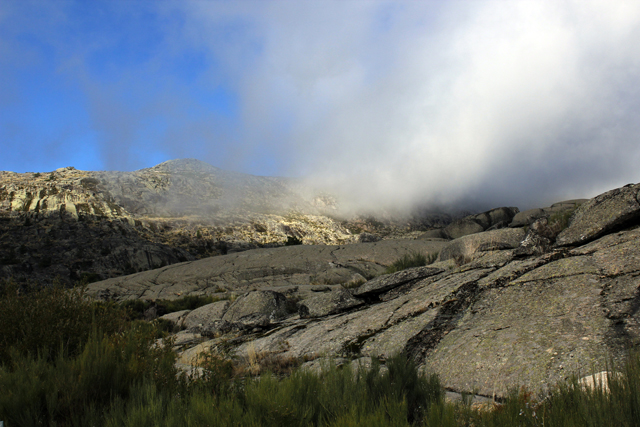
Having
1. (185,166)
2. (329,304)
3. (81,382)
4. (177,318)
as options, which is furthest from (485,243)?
(185,166)

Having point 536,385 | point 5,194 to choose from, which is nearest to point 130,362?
point 536,385

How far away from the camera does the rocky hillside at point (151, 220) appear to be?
39750mm

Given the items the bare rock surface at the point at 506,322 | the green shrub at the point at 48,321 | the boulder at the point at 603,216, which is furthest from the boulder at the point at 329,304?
the green shrub at the point at 48,321

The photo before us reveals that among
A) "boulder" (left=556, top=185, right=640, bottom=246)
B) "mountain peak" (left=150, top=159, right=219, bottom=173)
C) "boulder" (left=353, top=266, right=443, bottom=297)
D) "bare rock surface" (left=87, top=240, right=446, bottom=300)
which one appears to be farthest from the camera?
"mountain peak" (left=150, top=159, right=219, bottom=173)

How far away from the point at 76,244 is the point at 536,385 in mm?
48638

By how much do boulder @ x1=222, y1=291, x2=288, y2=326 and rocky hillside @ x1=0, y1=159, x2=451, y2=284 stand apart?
84.4 feet

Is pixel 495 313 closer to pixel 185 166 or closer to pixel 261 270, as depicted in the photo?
pixel 261 270

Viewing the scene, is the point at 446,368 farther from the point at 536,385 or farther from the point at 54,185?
the point at 54,185

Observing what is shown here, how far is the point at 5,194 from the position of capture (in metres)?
48.1

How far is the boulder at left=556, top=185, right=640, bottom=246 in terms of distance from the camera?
7.57 m

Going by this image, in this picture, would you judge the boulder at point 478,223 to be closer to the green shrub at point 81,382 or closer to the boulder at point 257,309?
the boulder at point 257,309

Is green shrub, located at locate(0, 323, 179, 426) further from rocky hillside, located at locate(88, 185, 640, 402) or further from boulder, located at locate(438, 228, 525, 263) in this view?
boulder, located at locate(438, 228, 525, 263)

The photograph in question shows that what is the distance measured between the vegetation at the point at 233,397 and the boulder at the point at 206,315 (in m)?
9.80

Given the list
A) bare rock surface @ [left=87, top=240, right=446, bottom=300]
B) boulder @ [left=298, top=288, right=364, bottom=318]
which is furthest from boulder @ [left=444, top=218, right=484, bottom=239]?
boulder @ [left=298, top=288, right=364, bottom=318]
